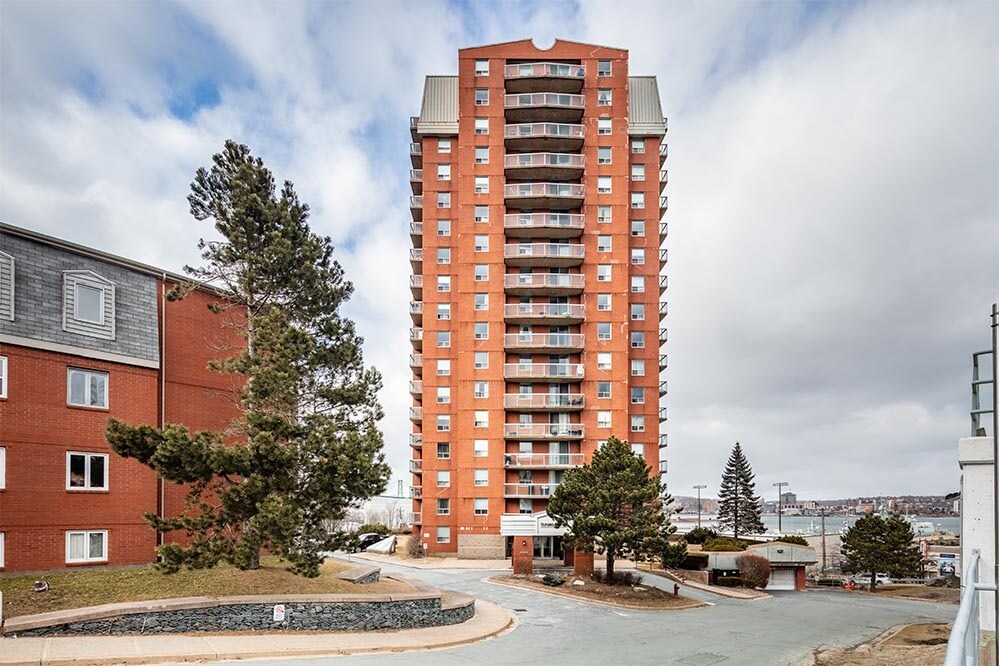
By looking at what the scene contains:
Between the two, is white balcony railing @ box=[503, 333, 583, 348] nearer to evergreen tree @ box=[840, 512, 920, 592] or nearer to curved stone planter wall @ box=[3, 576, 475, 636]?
evergreen tree @ box=[840, 512, 920, 592]

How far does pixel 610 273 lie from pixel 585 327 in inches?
177

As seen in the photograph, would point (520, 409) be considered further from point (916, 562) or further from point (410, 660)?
point (410, 660)

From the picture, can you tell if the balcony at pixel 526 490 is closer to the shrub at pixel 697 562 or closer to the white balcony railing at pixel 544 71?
the shrub at pixel 697 562

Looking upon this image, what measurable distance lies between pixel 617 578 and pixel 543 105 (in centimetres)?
3464

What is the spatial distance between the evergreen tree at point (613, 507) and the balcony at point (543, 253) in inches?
824

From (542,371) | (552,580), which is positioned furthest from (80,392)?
(542,371)

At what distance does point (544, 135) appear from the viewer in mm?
52438

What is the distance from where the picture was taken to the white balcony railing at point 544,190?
2050 inches

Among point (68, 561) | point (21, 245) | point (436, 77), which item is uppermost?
point (436, 77)

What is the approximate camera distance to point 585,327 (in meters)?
51.9

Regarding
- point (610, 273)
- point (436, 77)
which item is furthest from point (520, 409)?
point (436, 77)

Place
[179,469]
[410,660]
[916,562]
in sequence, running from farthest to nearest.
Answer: [916,562]
[179,469]
[410,660]

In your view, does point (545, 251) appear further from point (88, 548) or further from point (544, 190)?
point (88, 548)

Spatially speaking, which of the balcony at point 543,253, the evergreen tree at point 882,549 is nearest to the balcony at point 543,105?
the balcony at point 543,253
